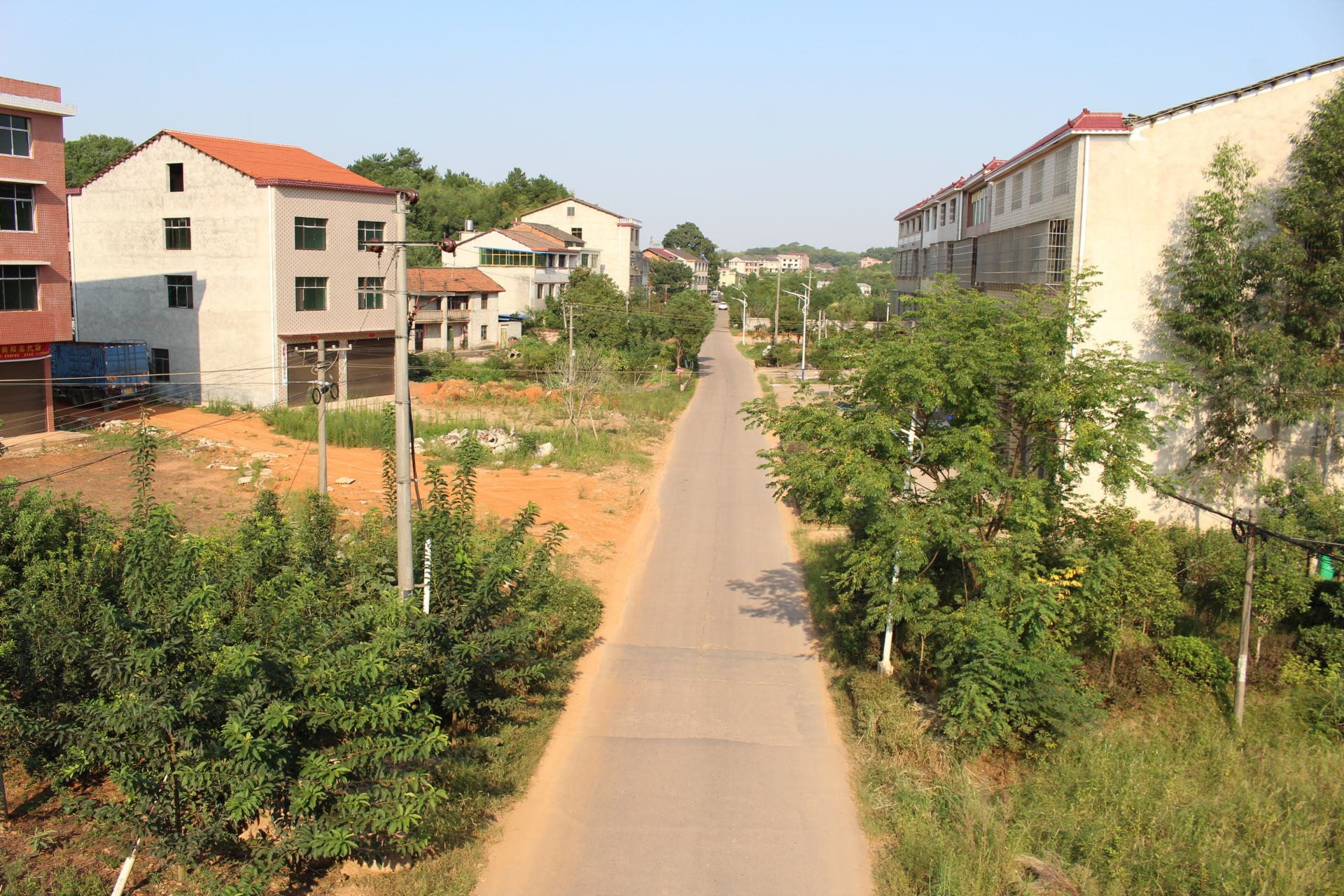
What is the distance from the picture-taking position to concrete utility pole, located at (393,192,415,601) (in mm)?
9867

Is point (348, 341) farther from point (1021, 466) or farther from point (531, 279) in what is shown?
point (1021, 466)

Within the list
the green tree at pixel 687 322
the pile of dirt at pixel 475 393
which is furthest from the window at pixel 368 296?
the green tree at pixel 687 322

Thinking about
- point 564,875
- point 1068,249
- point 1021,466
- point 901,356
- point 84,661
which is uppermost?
point 1068,249

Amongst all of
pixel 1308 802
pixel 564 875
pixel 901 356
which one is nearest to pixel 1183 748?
pixel 1308 802

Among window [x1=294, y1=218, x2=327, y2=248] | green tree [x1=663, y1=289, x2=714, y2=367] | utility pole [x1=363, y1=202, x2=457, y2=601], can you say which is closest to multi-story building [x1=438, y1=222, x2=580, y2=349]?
green tree [x1=663, y1=289, x2=714, y2=367]

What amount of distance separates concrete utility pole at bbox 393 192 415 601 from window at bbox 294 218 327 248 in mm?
23793

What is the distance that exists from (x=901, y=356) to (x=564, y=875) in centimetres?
744

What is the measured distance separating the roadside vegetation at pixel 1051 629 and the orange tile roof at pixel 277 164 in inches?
963

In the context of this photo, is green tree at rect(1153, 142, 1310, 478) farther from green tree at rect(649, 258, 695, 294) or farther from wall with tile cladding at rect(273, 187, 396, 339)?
green tree at rect(649, 258, 695, 294)

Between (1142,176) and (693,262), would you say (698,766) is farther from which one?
(693,262)

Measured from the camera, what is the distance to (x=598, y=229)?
6462 cm

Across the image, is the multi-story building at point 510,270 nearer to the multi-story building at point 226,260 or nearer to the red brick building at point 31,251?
the multi-story building at point 226,260

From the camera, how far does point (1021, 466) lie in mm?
13281

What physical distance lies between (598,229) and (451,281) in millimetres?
19931
